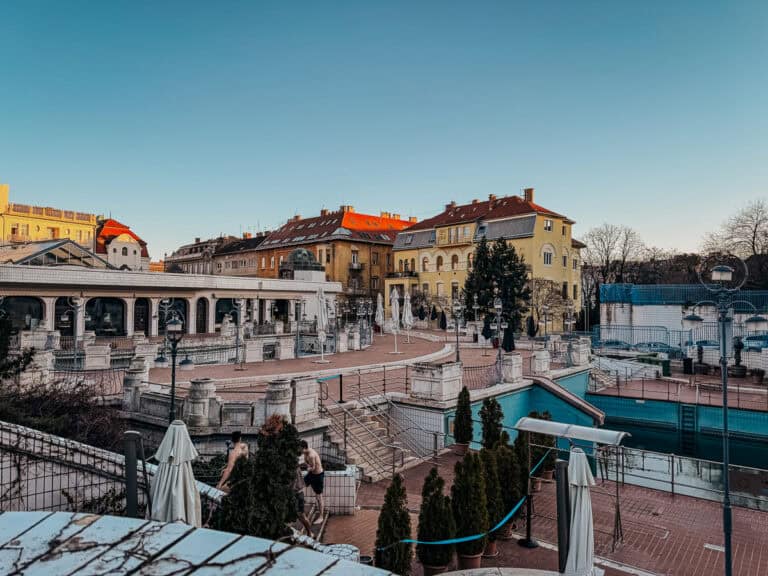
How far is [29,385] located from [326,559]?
12.0 metres

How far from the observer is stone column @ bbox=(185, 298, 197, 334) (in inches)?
1603

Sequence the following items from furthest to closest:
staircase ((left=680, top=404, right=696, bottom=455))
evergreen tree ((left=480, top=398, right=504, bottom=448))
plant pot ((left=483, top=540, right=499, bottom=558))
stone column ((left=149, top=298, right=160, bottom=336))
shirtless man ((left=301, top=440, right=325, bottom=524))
A: stone column ((left=149, top=298, right=160, bottom=336)) → staircase ((left=680, top=404, right=696, bottom=455)) → evergreen tree ((left=480, top=398, right=504, bottom=448)) → shirtless man ((left=301, top=440, right=325, bottom=524)) → plant pot ((left=483, top=540, right=499, bottom=558))

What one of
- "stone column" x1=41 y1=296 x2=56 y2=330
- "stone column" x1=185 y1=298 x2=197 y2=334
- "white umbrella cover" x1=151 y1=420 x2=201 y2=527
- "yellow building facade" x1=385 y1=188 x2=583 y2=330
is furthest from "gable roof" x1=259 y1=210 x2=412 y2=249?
"white umbrella cover" x1=151 y1=420 x2=201 y2=527

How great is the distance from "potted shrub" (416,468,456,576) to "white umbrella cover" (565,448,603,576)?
192 centimetres

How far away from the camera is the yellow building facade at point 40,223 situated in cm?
5516

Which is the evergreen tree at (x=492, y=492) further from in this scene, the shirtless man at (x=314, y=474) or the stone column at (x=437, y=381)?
the stone column at (x=437, y=381)

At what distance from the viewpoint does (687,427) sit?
2159 centimetres

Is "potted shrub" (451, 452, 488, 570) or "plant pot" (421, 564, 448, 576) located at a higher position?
"potted shrub" (451, 452, 488, 570)

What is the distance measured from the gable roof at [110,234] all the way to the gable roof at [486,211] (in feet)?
111

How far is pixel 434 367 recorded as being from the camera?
49.4 ft

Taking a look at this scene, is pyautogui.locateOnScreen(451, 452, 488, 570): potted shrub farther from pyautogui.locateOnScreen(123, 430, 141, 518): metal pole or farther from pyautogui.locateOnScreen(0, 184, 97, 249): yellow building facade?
pyautogui.locateOnScreen(0, 184, 97, 249): yellow building facade

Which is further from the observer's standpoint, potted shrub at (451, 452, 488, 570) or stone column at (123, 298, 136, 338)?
stone column at (123, 298, 136, 338)

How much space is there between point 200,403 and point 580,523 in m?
8.48

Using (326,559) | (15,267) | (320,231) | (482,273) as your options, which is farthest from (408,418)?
(320,231)
